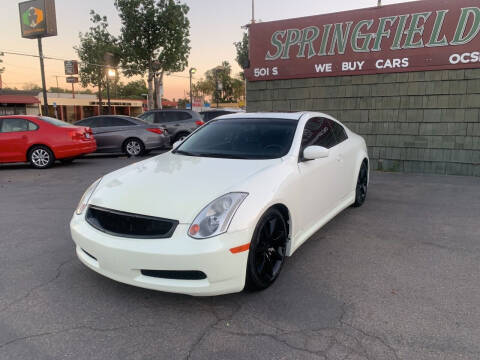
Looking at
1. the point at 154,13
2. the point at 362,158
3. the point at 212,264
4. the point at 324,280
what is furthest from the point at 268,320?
the point at 154,13

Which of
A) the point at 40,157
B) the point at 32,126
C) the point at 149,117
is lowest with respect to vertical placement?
the point at 40,157

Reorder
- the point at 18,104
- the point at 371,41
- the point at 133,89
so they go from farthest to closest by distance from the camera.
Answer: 1. the point at 133,89
2. the point at 18,104
3. the point at 371,41

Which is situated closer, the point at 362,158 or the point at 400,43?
the point at 362,158

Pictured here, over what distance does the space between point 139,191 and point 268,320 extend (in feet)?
4.60

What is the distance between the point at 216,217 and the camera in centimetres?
269

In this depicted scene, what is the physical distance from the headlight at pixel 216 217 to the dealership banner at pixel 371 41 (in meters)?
7.36

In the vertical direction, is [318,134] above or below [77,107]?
below

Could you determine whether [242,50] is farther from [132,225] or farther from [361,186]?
[132,225]

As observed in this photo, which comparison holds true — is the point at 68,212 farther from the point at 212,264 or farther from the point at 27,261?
the point at 212,264

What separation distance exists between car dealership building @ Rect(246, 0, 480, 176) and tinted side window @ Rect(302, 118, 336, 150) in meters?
4.84

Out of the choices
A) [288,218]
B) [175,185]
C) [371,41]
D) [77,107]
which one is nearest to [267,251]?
[288,218]

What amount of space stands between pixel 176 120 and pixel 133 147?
2.41m

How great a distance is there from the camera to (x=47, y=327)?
2609 millimetres

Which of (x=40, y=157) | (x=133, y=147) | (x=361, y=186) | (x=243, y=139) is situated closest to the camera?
(x=243, y=139)
